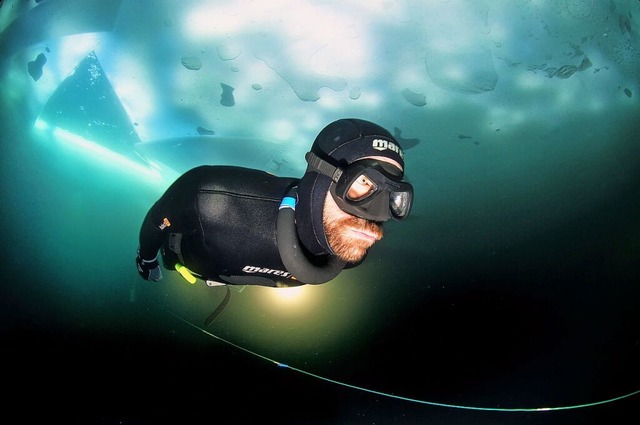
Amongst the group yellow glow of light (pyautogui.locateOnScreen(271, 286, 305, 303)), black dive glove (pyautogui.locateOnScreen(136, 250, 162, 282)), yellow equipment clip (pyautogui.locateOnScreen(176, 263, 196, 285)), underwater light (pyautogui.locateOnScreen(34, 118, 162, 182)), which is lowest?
yellow equipment clip (pyautogui.locateOnScreen(176, 263, 196, 285))

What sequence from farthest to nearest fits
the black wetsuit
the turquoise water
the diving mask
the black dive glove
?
1. the turquoise water
2. the black dive glove
3. the black wetsuit
4. the diving mask

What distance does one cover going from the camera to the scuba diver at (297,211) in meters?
1.41

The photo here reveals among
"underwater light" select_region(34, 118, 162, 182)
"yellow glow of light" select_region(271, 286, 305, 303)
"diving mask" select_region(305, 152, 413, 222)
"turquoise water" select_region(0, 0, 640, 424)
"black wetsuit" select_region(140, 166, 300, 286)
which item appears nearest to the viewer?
"diving mask" select_region(305, 152, 413, 222)

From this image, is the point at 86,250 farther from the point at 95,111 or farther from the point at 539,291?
the point at 539,291

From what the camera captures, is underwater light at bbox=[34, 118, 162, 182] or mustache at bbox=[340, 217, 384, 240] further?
underwater light at bbox=[34, 118, 162, 182]

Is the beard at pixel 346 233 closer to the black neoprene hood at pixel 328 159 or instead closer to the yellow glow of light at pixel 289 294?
the black neoprene hood at pixel 328 159

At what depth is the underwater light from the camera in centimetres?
438

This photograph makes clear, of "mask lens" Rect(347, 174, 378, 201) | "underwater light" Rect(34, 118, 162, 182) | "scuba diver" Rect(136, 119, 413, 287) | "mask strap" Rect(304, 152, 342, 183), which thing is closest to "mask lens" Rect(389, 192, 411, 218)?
"scuba diver" Rect(136, 119, 413, 287)

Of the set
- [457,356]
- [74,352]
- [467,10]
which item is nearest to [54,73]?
[74,352]

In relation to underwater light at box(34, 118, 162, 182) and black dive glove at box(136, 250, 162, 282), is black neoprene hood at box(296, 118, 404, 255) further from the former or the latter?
underwater light at box(34, 118, 162, 182)

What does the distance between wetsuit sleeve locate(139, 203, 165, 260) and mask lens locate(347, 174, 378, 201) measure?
3.49ft

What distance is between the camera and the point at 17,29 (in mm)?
2959

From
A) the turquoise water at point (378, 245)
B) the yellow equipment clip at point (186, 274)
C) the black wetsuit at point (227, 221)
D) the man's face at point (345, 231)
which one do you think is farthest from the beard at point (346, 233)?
the turquoise water at point (378, 245)

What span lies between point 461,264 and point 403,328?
193cm
